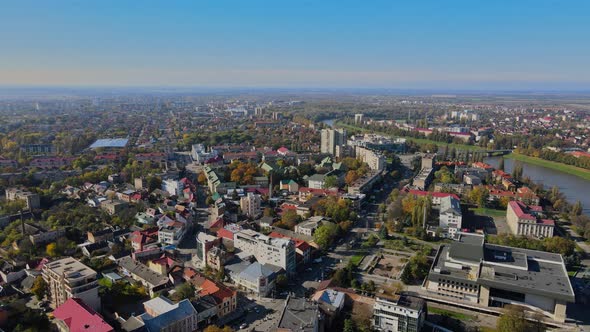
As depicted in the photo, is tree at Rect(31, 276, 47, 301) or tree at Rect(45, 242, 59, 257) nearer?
tree at Rect(31, 276, 47, 301)

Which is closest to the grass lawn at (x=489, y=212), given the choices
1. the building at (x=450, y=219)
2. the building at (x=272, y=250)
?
the building at (x=450, y=219)

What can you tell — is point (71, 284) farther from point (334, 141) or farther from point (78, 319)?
point (334, 141)

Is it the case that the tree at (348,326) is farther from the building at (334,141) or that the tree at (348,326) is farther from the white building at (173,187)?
the building at (334,141)

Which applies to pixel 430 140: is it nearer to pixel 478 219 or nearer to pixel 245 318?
pixel 478 219

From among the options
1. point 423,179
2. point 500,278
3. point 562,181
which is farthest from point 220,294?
point 562,181

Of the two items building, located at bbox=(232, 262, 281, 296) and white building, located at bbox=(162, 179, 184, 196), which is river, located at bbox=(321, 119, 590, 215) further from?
white building, located at bbox=(162, 179, 184, 196)

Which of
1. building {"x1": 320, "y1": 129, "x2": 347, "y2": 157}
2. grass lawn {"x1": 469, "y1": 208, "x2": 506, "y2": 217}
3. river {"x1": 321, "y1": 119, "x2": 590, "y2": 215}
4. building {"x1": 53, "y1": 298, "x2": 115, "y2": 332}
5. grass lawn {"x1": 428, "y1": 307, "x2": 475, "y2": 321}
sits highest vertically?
building {"x1": 320, "y1": 129, "x2": 347, "y2": 157}

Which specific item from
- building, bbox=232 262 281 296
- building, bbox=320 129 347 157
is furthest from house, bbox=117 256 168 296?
building, bbox=320 129 347 157
